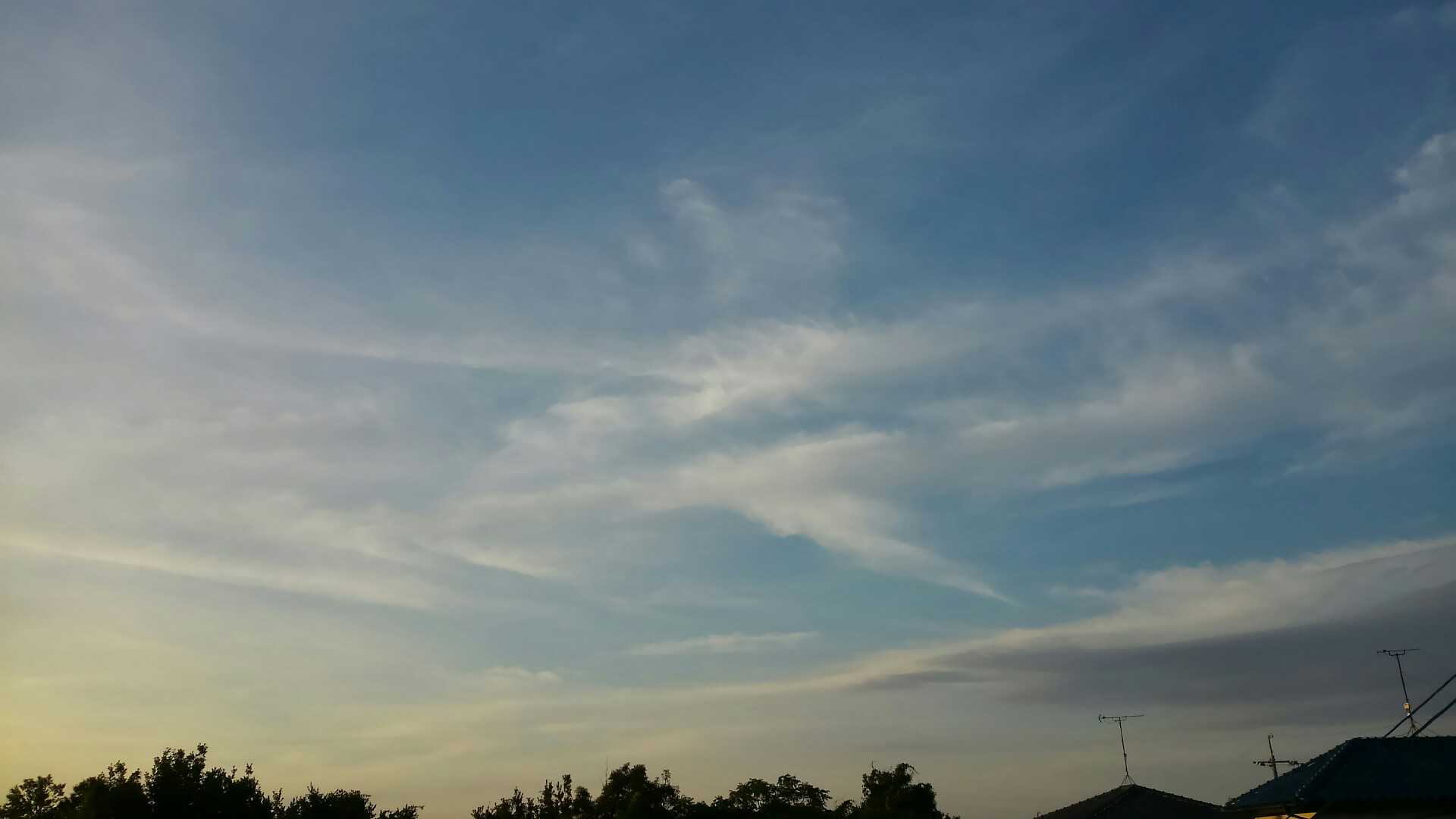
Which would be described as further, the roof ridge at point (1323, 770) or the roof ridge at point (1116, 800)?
the roof ridge at point (1116, 800)

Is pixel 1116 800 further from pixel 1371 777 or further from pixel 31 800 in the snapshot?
pixel 31 800

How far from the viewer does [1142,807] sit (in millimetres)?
59219

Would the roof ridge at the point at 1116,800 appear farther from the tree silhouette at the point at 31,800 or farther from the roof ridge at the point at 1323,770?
the tree silhouette at the point at 31,800

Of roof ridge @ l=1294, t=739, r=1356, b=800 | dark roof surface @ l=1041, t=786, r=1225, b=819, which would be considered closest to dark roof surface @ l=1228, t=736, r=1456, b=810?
roof ridge @ l=1294, t=739, r=1356, b=800

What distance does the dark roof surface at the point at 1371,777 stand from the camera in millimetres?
42406

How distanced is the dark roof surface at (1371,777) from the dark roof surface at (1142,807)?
38.5 ft

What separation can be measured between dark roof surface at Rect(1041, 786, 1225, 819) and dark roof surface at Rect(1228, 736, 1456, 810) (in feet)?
38.5

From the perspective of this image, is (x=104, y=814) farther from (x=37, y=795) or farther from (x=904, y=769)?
(x=904, y=769)

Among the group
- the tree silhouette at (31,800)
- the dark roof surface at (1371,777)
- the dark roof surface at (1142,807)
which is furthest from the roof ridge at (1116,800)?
the tree silhouette at (31,800)

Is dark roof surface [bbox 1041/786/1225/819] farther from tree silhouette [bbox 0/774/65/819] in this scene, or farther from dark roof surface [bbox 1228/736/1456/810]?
tree silhouette [bbox 0/774/65/819]

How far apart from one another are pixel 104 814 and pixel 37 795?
18445mm

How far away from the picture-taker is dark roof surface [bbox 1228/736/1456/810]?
42.4 m

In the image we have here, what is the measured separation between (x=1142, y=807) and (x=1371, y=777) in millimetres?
17271

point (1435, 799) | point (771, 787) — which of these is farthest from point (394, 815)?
point (1435, 799)
